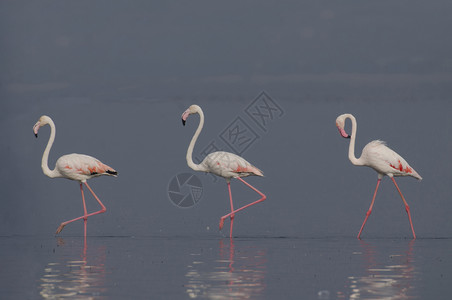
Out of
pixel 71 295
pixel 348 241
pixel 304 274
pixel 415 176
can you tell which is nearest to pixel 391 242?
pixel 348 241

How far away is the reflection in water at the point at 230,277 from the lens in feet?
33.0

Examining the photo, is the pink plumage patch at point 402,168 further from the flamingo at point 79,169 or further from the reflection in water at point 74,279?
the reflection in water at point 74,279

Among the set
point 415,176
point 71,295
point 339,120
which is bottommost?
point 71,295

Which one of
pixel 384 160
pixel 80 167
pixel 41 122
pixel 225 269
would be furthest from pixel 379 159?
pixel 225 269

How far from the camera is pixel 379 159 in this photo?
20.4 metres

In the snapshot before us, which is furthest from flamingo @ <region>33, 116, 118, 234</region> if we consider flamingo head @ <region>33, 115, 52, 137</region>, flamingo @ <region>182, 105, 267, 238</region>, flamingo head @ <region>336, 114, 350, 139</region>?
flamingo head @ <region>336, 114, 350, 139</region>

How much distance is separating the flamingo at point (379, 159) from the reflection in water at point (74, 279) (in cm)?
823

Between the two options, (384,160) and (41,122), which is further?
(41,122)

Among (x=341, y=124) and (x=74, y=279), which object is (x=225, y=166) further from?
(x=74, y=279)

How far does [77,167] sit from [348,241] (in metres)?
6.87

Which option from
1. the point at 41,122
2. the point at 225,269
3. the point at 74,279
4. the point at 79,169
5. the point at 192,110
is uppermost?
the point at 192,110

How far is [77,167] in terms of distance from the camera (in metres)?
20.9

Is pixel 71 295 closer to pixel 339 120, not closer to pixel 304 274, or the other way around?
pixel 304 274

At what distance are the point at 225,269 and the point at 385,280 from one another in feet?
7.96
